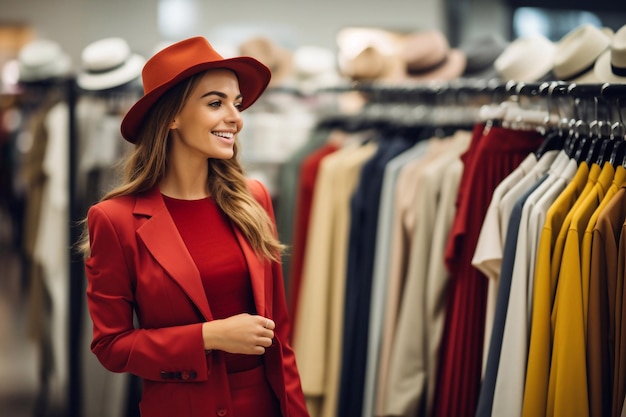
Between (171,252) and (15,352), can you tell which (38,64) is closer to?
(15,352)

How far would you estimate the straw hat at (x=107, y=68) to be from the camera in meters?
3.98

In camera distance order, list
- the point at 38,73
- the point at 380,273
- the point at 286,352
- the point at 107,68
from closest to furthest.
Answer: the point at 286,352
the point at 380,273
the point at 107,68
the point at 38,73

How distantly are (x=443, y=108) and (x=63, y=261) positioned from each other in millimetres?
2305

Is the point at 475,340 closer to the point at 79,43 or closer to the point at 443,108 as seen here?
the point at 443,108

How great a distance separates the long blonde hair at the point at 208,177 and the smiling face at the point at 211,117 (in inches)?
1.1

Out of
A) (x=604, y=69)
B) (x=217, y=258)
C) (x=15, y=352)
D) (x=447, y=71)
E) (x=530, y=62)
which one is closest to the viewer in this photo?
(x=217, y=258)

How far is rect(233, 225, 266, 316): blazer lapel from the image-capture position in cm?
216

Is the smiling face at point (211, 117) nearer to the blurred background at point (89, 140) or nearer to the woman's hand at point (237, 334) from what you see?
the woman's hand at point (237, 334)

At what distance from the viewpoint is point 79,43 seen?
9.59 metres

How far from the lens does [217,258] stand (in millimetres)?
2152

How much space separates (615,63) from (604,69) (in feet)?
0.61

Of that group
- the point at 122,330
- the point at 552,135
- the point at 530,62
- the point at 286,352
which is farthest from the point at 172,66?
the point at 530,62

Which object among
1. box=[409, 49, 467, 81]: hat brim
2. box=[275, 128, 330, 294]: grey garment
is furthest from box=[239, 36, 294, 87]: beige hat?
box=[409, 49, 467, 81]: hat brim

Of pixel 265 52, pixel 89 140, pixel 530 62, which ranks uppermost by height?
pixel 265 52
